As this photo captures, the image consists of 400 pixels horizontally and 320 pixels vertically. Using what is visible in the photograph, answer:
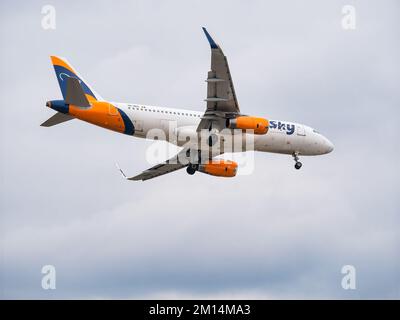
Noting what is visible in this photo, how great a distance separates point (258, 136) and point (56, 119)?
→ 600 inches

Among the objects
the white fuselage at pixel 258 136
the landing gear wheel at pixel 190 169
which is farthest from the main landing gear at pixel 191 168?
the white fuselage at pixel 258 136

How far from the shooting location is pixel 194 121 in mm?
67000

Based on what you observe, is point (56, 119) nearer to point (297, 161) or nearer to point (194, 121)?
point (194, 121)

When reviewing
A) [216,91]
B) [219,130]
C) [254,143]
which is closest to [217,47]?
[216,91]

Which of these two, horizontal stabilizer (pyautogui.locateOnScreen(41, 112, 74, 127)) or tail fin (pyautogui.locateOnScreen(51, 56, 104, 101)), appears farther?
tail fin (pyautogui.locateOnScreen(51, 56, 104, 101))

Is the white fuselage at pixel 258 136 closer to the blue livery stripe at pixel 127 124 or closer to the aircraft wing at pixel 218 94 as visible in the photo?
the blue livery stripe at pixel 127 124

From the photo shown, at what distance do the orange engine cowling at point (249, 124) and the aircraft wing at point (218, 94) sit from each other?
51 centimetres

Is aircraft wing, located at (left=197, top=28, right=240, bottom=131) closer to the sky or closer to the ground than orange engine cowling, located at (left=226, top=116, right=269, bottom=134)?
closer to the sky

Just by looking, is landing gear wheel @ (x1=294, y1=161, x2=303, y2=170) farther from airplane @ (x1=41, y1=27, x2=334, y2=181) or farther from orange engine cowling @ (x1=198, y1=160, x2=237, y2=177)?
orange engine cowling @ (x1=198, y1=160, x2=237, y2=177)

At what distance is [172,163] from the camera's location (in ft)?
239

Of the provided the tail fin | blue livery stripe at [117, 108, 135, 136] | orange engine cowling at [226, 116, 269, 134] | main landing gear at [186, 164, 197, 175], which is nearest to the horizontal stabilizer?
the tail fin

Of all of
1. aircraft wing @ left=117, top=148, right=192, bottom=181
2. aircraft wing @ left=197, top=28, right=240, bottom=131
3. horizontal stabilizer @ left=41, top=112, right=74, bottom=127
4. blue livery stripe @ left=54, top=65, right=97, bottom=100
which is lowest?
aircraft wing @ left=117, top=148, right=192, bottom=181

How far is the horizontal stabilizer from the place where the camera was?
6412 cm

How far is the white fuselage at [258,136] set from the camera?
65250 mm
